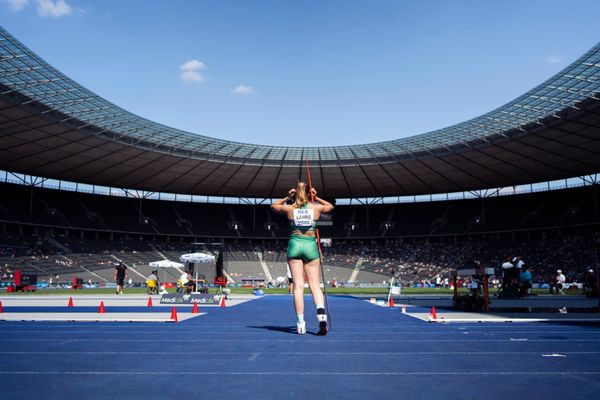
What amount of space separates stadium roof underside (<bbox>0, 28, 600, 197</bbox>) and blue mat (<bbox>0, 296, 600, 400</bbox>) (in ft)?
88.3

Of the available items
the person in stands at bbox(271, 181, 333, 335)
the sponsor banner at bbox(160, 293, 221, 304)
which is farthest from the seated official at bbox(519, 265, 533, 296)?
the person in stands at bbox(271, 181, 333, 335)

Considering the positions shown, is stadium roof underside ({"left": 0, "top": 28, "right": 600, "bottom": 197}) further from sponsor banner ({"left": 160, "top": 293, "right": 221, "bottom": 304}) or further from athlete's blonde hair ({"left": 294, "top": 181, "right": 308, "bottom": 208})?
athlete's blonde hair ({"left": 294, "top": 181, "right": 308, "bottom": 208})

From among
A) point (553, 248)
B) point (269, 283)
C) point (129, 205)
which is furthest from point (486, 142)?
point (129, 205)

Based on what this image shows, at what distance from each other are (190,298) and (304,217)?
42.2 feet

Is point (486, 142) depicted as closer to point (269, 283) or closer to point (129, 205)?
point (269, 283)

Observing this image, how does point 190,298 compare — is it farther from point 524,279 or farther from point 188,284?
point 524,279

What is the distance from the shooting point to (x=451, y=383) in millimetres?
4918

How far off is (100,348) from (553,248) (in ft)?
207

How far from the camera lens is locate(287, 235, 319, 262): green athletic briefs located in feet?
29.6

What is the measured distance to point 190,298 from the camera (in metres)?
20.7

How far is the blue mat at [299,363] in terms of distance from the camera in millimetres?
4598

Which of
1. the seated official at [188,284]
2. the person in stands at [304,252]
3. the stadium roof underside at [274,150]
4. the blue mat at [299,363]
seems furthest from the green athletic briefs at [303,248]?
the stadium roof underside at [274,150]

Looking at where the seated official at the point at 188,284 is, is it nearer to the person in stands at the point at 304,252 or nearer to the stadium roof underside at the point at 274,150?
the stadium roof underside at the point at 274,150

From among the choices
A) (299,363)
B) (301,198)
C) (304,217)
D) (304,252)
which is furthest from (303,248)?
(299,363)
